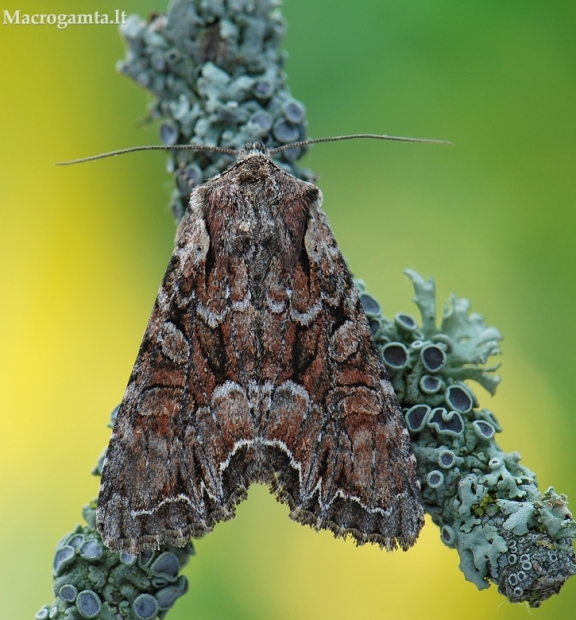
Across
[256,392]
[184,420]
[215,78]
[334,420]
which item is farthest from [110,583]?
[215,78]

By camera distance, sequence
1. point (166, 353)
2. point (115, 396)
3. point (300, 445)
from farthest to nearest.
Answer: point (115, 396), point (166, 353), point (300, 445)

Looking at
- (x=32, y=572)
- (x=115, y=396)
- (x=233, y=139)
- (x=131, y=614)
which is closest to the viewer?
(x=131, y=614)

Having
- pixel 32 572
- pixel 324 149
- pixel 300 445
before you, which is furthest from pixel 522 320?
pixel 32 572

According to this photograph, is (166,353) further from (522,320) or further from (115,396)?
Answer: (522,320)

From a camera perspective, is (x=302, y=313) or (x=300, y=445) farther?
(x=302, y=313)

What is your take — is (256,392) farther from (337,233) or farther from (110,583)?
(337,233)

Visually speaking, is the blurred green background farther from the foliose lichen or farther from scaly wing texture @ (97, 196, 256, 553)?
the foliose lichen

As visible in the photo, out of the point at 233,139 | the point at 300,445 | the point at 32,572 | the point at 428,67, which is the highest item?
the point at 428,67

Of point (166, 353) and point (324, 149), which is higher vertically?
point (324, 149)
